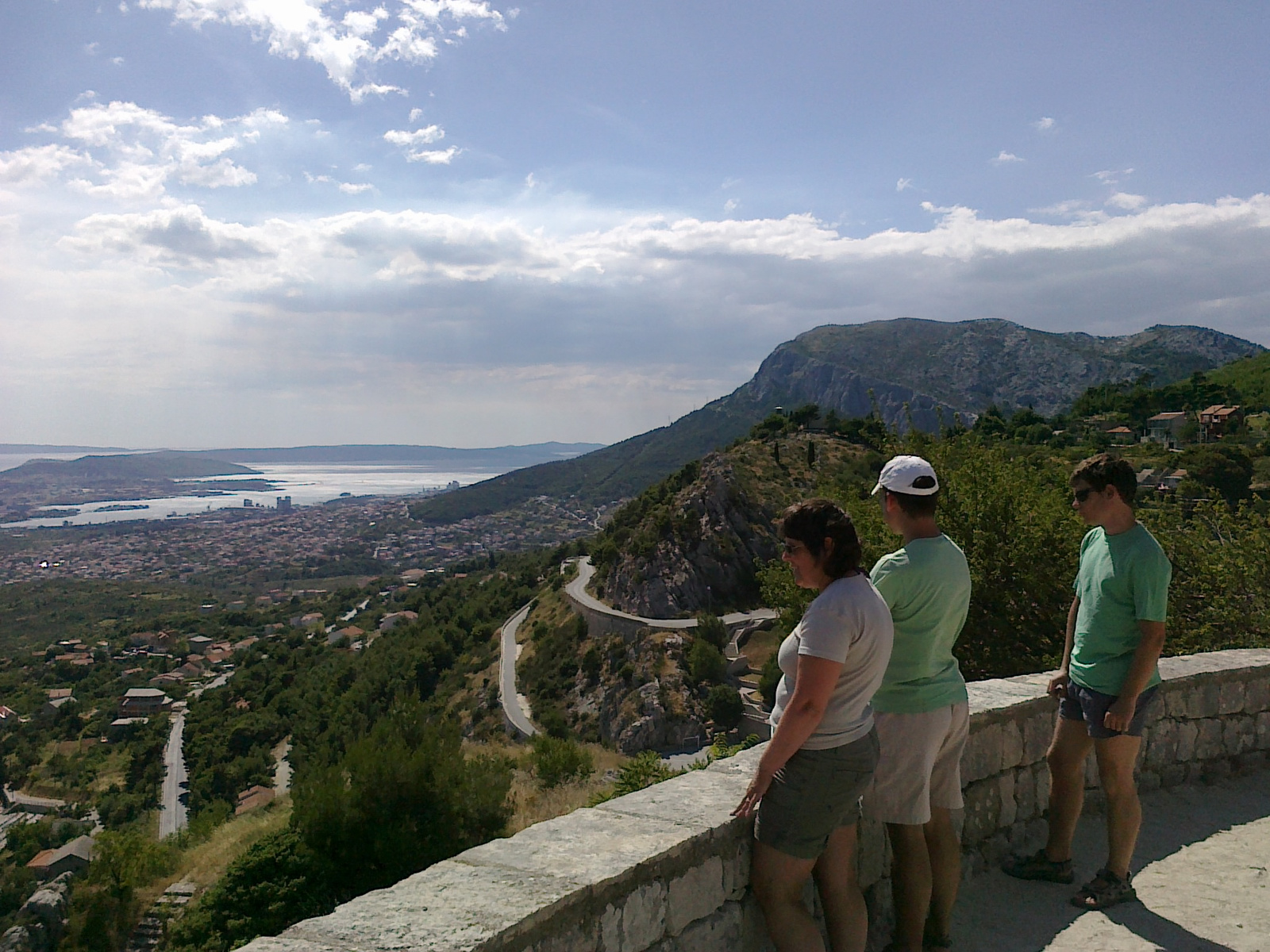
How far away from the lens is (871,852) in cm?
283

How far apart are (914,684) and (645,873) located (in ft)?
3.59

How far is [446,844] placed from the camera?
399 inches

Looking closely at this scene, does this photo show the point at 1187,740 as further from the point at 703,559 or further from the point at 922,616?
the point at 703,559

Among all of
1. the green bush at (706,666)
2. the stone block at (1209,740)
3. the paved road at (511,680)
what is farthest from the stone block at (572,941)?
the green bush at (706,666)

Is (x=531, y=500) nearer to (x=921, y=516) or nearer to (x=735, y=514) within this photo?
(x=735, y=514)

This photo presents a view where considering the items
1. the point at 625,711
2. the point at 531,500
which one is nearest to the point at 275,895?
the point at 625,711

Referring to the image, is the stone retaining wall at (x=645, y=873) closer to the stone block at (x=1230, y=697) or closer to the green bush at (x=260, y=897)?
the stone block at (x=1230, y=697)

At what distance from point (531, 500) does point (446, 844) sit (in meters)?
131

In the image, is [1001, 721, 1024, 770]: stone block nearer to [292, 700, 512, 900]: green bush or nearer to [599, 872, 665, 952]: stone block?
[599, 872, 665, 952]: stone block

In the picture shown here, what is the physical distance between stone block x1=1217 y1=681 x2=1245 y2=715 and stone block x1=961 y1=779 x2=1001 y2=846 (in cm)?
200

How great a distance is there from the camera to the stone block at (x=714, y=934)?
2200 mm

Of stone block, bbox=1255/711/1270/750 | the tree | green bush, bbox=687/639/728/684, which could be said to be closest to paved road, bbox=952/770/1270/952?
stone block, bbox=1255/711/1270/750

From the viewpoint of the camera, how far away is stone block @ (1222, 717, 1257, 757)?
461cm

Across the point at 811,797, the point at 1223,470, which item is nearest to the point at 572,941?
the point at 811,797
